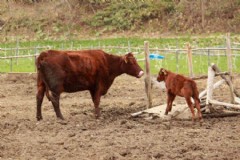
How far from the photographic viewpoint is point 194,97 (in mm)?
11719

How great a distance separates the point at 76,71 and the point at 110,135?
3.06 m

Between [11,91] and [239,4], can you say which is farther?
[239,4]

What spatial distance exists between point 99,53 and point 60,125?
2.78m

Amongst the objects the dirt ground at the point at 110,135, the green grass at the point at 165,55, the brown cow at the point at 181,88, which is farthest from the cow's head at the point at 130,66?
the green grass at the point at 165,55

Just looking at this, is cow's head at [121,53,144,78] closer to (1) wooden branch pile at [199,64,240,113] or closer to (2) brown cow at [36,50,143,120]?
(2) brown cow at [36,50,143,120]

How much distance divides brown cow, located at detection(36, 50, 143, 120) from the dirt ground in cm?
57

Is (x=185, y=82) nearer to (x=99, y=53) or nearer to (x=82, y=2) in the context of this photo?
(x=99, y=53)

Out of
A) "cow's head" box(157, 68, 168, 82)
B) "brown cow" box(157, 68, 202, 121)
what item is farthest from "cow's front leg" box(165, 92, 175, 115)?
"cow's head" box(157, 68, 168, 82)

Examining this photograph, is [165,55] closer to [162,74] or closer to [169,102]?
[162,74]

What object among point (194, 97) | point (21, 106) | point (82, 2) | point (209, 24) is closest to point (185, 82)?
point (194, 97)

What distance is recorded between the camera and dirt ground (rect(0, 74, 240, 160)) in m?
8.88

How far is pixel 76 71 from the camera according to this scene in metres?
13.3

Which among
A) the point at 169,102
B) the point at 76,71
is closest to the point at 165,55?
the point at 76,71

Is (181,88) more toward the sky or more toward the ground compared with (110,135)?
more toward the sky
